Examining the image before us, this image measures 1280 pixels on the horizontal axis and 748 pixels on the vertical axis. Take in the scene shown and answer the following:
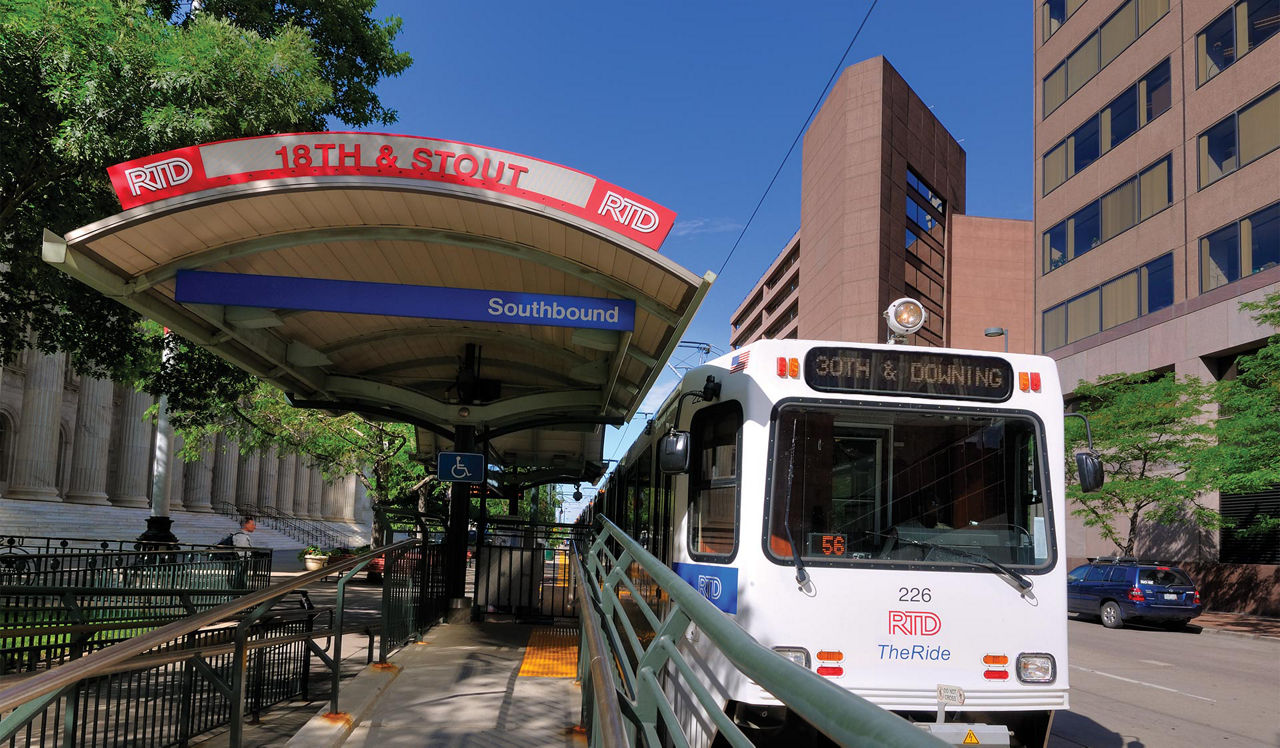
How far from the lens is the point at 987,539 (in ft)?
20.2

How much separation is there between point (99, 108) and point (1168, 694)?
1466cm

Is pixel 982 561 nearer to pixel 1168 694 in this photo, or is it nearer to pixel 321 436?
pixel 1168 694

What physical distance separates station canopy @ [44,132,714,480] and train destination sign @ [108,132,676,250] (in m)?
0.01

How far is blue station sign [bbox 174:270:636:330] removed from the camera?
800 cm

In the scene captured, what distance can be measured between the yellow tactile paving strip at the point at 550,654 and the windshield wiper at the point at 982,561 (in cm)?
391

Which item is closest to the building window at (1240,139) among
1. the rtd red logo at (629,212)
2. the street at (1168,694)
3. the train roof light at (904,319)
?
the street at (1168,694)

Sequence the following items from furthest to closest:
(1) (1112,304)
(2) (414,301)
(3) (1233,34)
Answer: (1) (1112,304)
(3) (1233,34)
(2) (414,301)

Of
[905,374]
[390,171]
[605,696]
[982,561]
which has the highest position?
[390,171]

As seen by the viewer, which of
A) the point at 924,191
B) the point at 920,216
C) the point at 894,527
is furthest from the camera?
the point at 924,191

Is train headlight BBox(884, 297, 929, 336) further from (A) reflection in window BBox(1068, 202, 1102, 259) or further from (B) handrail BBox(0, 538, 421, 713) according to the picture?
(A) reflection in window BBox(1068, 202, 1102, 259)

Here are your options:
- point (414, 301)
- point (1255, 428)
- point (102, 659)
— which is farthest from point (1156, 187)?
point (102, 659)

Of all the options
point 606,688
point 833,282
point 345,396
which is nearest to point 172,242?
point 345,396

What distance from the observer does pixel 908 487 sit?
621 cm

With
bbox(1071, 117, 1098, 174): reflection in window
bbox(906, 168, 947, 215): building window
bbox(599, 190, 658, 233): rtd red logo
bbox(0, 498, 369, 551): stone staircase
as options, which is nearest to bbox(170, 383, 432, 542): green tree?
bbox(0, 498, 369, 551): stone staircase
